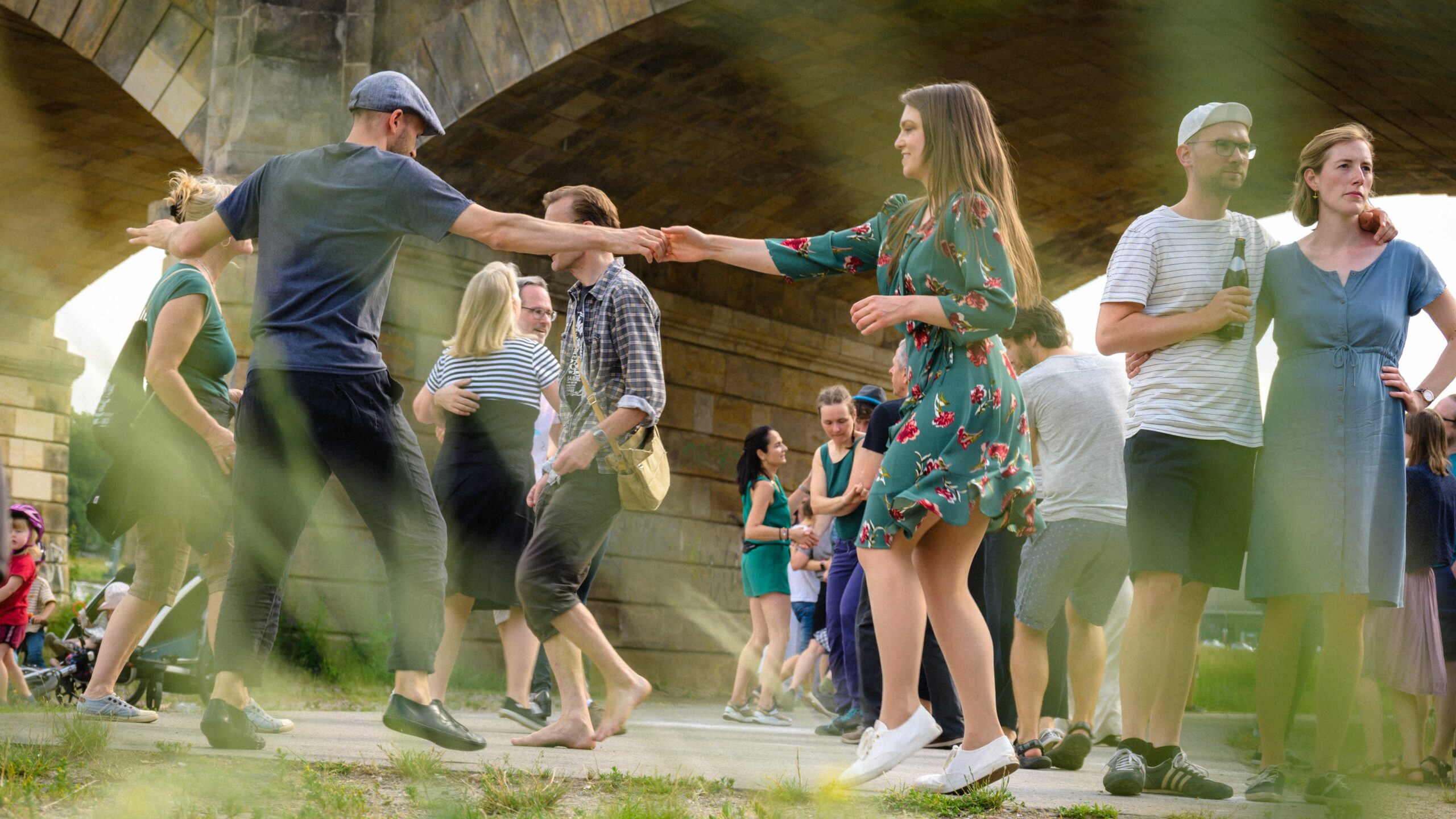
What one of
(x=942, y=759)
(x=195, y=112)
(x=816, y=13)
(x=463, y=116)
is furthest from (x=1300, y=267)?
(x=195, y=112)

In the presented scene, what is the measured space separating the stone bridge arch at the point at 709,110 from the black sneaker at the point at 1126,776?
20.3ft

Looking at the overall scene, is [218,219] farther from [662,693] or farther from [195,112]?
[662,693]

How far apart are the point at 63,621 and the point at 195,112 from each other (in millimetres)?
7417

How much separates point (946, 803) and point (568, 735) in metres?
1.88

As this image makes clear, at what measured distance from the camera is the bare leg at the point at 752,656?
8953 millimetres

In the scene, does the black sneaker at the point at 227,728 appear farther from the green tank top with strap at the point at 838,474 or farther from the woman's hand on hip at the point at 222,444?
the green tank top with strap at the point at 838,474

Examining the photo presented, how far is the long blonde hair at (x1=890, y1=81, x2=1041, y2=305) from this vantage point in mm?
3871

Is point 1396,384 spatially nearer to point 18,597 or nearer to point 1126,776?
point 1126,776

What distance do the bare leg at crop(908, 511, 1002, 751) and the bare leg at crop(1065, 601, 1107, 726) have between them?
1935 millimetres

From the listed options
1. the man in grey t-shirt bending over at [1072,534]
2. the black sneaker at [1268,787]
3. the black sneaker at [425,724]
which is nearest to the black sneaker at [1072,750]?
the man in grey t-shirt bending over at [1072,534]

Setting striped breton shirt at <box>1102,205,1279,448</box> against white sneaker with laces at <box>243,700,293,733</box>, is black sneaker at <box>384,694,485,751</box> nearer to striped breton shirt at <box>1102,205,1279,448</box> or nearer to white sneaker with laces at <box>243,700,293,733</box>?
white sneaker with laces at <box>243,700,293,733</box>

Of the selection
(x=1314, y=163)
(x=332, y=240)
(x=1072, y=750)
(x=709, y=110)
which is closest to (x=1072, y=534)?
(x=1072, y=750)

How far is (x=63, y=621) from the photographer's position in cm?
1534

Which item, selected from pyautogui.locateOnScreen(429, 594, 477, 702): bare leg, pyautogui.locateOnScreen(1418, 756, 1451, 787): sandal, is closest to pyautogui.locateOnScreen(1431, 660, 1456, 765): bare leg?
pyautogui.locateOnScreen(1418, 756, 1451, 787): sandal
